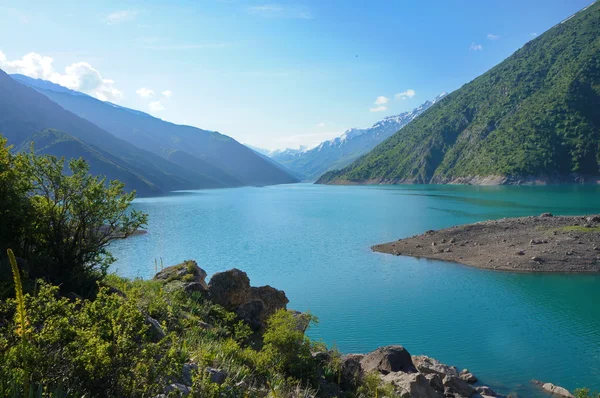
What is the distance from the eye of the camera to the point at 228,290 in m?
14.8

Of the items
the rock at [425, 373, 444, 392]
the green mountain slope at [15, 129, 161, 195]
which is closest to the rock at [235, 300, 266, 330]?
the rock at [425, 373, 444, 392]

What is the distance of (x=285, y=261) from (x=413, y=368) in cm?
2744

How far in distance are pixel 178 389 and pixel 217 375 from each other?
1651mm

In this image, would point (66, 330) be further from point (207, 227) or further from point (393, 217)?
point (393, 217)

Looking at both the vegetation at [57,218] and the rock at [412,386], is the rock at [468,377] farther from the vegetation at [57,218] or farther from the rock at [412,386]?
the vegetation at [57,218]

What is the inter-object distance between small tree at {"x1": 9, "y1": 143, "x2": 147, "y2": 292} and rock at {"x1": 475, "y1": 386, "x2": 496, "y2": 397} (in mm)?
14930

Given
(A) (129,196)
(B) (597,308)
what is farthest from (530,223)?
(A) (129,196)

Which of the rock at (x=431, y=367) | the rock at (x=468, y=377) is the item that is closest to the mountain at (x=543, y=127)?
the rock at (x=431, y=367)

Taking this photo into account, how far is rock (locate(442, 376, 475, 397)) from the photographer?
15.4 meters

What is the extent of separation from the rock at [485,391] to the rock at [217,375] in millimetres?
13049

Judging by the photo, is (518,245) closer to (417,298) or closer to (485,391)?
(417,298)

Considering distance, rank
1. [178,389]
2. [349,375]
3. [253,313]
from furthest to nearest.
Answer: [253,313], [349,375], [178,389]

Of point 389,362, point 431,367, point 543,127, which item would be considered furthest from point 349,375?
point 543,127

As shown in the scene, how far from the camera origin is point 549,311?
87.0 ft
